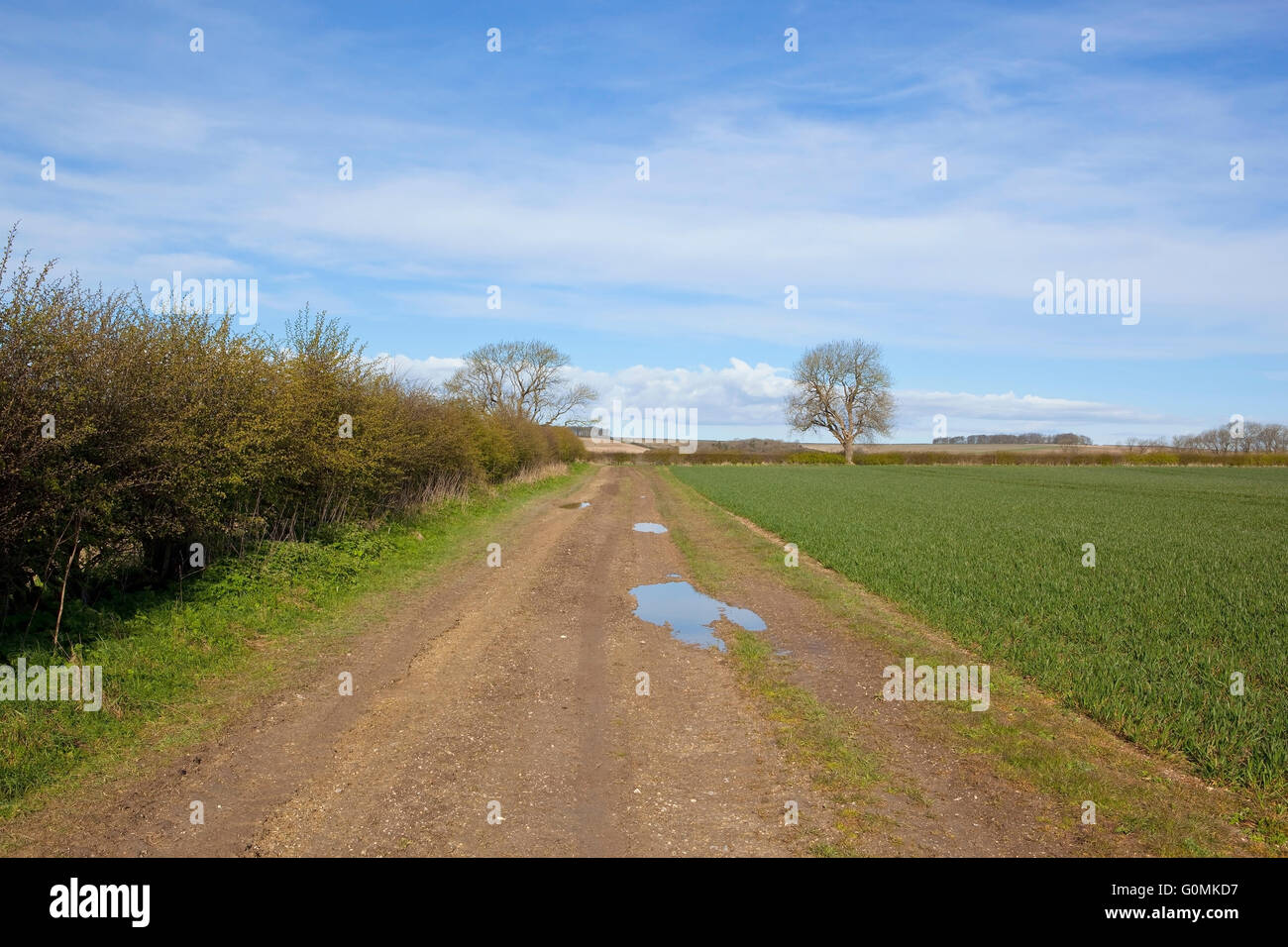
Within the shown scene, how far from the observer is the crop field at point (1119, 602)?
21.1ft

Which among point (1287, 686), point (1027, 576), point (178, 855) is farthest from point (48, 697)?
point (1027, 576)

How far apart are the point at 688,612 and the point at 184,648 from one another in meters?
6.71

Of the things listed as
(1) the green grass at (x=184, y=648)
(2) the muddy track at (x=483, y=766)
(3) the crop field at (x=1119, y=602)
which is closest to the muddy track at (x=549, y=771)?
(2) the muddy track at (x=483, y=766)

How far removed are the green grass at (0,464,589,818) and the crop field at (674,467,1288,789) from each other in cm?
840

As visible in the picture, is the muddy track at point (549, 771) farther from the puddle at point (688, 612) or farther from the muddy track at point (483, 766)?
the puddle at point (688, 612)

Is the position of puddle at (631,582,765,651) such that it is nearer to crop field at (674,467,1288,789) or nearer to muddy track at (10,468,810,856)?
Result: muddy track at (10,468,810,856)

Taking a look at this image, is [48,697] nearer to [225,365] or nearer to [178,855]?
[178,855]

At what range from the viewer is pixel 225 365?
31.8 feet

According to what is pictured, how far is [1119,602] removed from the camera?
1102 cm

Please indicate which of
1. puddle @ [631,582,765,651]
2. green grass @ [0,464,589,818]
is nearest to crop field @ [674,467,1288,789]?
puddle @ [631,582,765,651]

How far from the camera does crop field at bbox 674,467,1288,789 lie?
6.44 m

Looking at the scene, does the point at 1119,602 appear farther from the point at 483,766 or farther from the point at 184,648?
the point at 184,648
